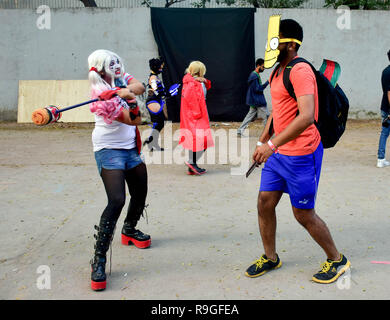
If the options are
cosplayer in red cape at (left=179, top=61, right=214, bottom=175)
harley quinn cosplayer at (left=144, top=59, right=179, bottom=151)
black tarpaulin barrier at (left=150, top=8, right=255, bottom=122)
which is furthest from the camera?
black tarpaulin barrier at (left=150, top=8, right=255, bottom=122)

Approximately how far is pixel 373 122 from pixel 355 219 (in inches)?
350

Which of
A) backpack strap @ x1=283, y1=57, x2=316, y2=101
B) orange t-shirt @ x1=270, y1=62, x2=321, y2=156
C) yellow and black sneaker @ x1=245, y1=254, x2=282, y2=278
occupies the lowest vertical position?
yellow and black sneaker @ x1=245, y1=254, x2=282, y2=278

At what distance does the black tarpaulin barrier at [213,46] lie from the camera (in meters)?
13.1

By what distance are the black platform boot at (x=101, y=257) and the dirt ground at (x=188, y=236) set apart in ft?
0.26

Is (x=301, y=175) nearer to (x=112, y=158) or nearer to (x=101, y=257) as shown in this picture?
(x=112, y=158)

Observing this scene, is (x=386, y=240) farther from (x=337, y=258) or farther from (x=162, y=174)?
(x=162, y=174)

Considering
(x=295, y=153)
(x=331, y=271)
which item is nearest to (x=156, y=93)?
(x=295, y=153)

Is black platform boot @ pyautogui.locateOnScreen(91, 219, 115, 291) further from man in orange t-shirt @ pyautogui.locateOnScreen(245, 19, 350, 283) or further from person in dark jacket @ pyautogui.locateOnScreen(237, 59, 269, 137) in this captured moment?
person in dark jacket @ pyautogui.locateOnScreen(237, 59, 269, 137)

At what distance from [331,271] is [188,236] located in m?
1.53

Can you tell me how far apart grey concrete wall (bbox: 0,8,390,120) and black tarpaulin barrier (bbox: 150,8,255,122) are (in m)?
0.37

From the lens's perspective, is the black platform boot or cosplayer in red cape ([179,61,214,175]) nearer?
the black platform boot

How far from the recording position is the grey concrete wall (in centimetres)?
1329

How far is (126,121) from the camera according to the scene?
11.9 feet

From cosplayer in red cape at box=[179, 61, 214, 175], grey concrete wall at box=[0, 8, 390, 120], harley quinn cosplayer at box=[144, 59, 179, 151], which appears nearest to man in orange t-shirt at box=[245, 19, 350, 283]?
harley quinn cosplayer at box=[144, 59, 179, 151]
